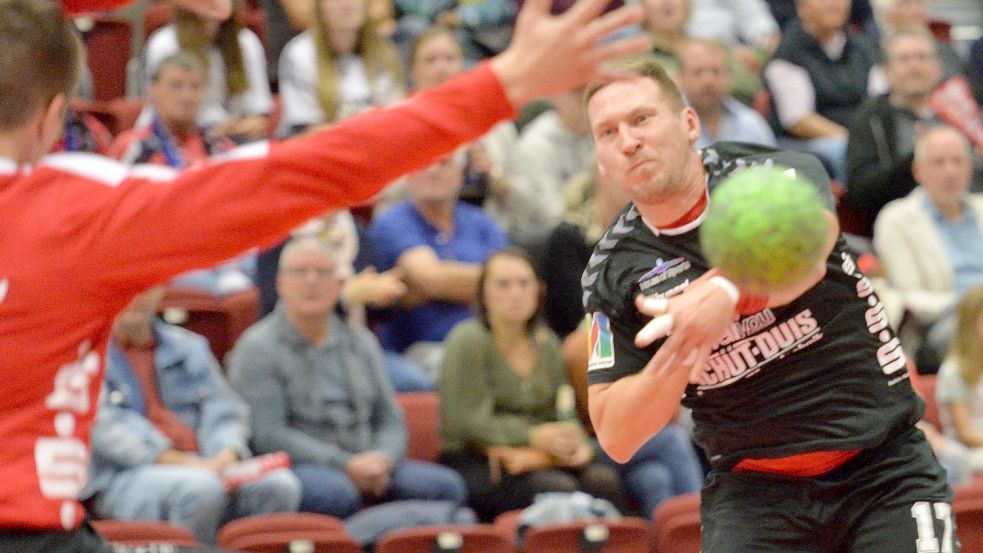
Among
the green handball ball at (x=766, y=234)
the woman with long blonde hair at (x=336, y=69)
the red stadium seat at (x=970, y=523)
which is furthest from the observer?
the woman with long blonde hair at (x=336, y=69)

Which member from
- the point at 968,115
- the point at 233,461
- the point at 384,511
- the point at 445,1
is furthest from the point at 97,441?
the point at 968,115

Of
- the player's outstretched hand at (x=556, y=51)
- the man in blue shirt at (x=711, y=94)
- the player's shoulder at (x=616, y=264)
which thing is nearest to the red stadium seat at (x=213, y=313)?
the man in blue shirt at (x=711, y=94)

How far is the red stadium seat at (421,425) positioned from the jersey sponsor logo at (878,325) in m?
3.82

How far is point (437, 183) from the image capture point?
834cm

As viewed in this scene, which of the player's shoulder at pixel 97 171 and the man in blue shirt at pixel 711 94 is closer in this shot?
the player's shoulder at pixel 97 171

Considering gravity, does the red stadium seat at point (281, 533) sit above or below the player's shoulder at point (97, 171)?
below

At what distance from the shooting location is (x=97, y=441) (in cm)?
653

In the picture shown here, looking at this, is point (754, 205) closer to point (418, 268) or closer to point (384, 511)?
point (384, 511)

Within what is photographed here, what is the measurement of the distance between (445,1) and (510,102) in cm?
835

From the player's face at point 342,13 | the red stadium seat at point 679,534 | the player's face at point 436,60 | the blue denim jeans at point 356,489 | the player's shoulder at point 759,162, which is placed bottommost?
the red stadium seat at point 679,534

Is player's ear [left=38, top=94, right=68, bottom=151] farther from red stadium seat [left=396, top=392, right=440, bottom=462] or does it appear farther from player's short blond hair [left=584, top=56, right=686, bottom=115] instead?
red stadium seat [left=396, top=392, right=440, bottom=462]

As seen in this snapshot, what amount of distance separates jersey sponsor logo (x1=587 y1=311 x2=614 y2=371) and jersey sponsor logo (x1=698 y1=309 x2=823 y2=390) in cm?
29

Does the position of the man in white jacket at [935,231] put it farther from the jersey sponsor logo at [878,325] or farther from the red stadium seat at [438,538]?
the jersey sponsor logo at [878,325]

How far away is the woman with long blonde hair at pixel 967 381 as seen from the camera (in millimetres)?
7742
